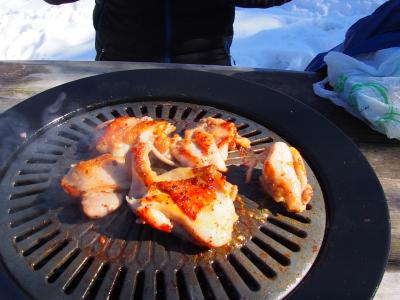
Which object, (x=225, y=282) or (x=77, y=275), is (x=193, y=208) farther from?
(x=77, y=275)

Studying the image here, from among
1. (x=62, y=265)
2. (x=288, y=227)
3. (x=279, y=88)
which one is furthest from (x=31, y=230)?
(x=279, y=88)

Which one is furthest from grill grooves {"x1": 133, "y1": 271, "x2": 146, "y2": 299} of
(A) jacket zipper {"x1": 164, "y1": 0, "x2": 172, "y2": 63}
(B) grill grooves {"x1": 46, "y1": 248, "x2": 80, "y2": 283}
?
(A) jacket zipper {"x1": 164, "y1": 0, "x2": 172, "y2": 63}

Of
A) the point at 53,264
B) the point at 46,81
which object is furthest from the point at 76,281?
the point at 46,81

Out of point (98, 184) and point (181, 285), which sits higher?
point (98, 184)

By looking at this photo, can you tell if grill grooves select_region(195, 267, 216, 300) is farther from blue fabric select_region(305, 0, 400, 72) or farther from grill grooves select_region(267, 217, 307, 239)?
blue fabric select_region(305, 0, 400, 72)

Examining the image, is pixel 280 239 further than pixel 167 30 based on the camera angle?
No

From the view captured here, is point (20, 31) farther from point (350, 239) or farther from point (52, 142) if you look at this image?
point (350, 239)
